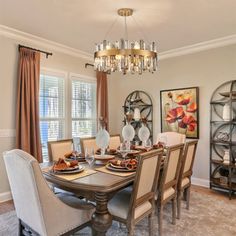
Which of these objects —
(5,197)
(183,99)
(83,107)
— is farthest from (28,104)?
(183,99)

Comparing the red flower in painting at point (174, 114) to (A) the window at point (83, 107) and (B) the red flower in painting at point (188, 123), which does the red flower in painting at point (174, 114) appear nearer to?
(B) the red flower in painting at point (188, 123)

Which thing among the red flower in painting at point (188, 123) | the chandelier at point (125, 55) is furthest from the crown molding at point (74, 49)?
the chandelier at point (125, 55)

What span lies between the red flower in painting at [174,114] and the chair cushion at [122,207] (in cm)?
252

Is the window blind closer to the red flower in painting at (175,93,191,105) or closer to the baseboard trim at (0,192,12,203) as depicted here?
the baseboard trim at (0,192,12,203)

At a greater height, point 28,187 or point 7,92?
point 7,92

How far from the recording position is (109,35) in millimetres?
3627

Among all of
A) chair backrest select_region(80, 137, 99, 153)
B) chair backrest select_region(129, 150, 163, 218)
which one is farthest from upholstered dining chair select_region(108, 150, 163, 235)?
chair backrest select_region(80, 137, 99, 153)

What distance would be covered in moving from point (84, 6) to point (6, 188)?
2967mm

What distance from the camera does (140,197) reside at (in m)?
2.00

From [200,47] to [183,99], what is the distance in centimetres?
A: 102

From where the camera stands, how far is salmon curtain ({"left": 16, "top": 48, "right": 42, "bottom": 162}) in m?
3.47

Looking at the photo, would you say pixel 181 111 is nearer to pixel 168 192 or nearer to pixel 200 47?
pixel 200 47

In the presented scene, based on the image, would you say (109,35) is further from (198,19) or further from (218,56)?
(218,56)

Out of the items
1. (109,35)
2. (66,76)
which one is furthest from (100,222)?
(66,76)
